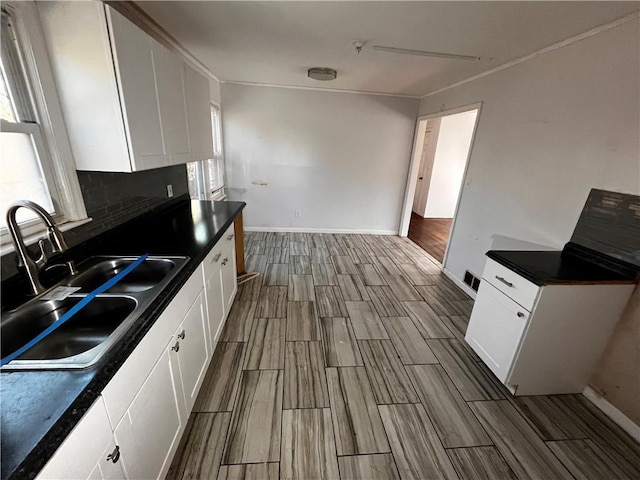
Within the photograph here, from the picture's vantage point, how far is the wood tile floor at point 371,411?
137 cm

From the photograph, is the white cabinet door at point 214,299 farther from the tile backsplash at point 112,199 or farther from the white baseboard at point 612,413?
the white baseboard at point 612,413

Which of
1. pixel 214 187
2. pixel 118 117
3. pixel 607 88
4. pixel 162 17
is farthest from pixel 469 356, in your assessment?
pixel 214 187

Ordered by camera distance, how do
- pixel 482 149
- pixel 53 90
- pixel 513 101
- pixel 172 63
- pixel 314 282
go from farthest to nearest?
pixel 314 282 < pixel 482 149 < pixel 513 101 < pixel 172 63 < pixel 53 90

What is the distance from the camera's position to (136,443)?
3.14 feet

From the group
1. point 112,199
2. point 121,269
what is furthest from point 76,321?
point 112,199

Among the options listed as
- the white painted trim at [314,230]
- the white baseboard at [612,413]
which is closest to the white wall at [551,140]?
the white baseboard at [612,413]

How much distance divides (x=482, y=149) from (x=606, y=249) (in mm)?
1554

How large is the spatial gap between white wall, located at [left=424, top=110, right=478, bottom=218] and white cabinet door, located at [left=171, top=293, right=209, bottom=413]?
544cm

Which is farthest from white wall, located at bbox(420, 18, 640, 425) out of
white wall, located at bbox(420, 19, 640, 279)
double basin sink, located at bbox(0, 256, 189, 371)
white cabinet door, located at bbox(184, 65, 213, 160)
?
white cabinet door, located at bbox(184, 65, 213, 160)

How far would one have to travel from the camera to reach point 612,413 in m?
1.65

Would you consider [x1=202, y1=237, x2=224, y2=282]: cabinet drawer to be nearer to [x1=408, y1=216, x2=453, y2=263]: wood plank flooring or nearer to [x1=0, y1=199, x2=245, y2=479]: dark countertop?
[x1=0, y1=199, x2=245, y2=479]: dark countertop

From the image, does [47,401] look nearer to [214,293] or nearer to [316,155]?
[214,293]

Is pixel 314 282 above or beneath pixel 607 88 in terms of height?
beneath

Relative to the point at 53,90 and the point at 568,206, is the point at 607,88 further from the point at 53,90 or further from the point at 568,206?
the point at 53,90
